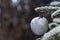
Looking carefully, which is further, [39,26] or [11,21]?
[39,26]

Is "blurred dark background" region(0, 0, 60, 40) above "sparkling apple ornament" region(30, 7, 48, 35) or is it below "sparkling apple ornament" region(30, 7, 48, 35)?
below

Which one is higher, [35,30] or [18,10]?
[35,30]

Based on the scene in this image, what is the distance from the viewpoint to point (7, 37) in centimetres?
27

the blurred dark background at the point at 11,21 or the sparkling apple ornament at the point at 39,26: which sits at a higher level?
the sparkling apple ornament at the point at 39,26

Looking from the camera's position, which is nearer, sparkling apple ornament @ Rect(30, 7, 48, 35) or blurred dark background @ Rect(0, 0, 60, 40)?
blurred dark background @ Rect(0, 0, 60, 40)

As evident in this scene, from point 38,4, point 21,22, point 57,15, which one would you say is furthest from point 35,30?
point 21,22

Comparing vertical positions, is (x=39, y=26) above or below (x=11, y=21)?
above

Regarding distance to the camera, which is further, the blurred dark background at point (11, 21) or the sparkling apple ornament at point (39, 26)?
the sparkling apple ornament at point (39, 26)

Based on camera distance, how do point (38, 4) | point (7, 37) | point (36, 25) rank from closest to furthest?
1. point (7, 37)
2. point (36, 25)
3. point (38, 4)

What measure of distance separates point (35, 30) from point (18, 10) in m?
2.08

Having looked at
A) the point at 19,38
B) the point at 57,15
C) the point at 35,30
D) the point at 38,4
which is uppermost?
the point at 38,4

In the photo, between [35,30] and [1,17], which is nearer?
[1,17]

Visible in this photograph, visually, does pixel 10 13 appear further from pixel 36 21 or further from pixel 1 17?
pixel 36 21

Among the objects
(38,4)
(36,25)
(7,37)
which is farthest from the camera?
(38,4)
